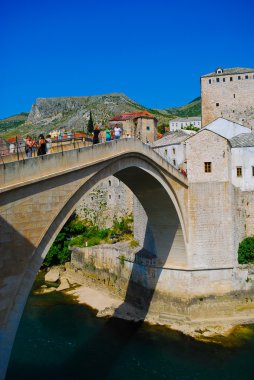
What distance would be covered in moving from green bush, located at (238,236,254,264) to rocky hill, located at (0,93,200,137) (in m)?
65.1

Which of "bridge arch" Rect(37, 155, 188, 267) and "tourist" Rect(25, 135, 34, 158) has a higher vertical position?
"tourist" Rect(25, 135, 34, 158)

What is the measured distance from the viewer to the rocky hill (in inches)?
3561

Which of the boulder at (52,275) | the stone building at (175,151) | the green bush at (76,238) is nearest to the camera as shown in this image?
the stone building at (175,151)

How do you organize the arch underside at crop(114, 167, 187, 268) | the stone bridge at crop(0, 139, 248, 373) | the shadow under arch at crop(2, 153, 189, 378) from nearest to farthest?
the stone bridge at crop(0, 139, 248, 373) → the shadow under arch at crop(2, 153, 189, 378) → the arch underside at crop(114, 167, 187, 268)

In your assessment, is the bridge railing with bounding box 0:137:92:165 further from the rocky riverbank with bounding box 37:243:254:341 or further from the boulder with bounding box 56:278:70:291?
the boulder with bounding box 56:278:70:291

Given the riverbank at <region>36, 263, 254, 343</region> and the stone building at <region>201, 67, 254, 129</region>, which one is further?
the stone building at <region>201, 67, 254, 129</region>

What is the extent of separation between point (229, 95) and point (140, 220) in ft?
85.8

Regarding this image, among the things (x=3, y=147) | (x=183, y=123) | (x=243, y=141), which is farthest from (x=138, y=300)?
(x=183, y=123)

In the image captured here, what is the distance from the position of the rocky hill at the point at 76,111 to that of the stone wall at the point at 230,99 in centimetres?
4000

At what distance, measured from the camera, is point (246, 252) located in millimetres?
21609

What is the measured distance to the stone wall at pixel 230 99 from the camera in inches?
1784

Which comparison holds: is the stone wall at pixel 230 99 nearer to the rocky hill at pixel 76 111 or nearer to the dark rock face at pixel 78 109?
the rocky hill at pixel 76 111

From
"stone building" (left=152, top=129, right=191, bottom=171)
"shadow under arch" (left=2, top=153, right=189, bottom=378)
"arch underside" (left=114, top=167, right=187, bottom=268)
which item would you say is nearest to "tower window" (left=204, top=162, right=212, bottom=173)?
"shadow under arch" (left=2, top=153, right=189, bottom=378)

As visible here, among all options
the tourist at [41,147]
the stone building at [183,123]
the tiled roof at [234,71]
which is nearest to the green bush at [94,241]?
the tourist at [41,147]
